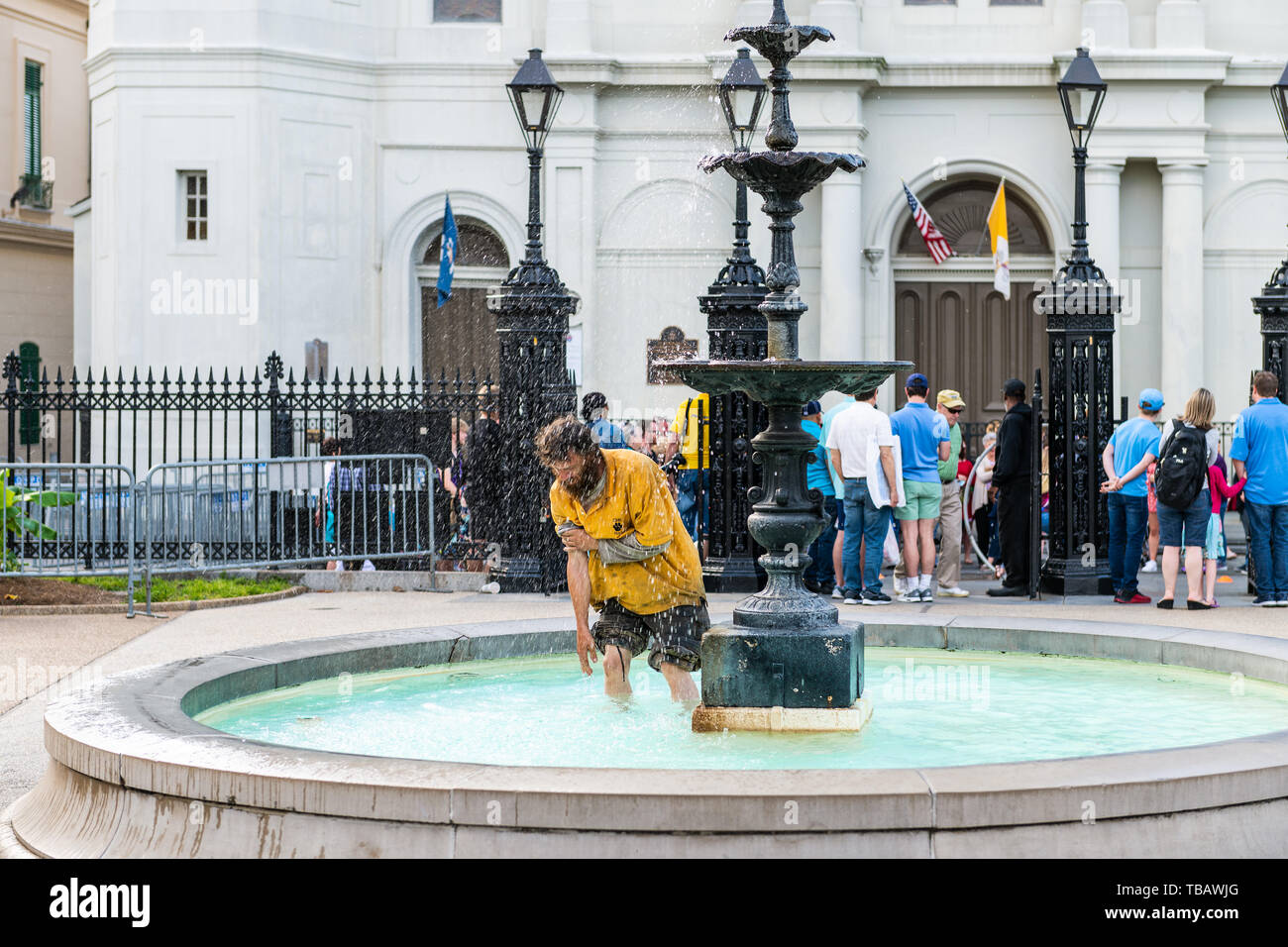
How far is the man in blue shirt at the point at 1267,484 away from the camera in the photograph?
544 inches

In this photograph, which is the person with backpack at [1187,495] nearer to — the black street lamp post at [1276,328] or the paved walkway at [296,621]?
the paved walkway at [296,621]

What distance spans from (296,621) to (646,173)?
581 inches

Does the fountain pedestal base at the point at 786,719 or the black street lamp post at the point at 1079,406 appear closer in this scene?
the fountain pedestal base at the point at 786,719

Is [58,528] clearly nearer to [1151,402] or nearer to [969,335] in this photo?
[1151,402]

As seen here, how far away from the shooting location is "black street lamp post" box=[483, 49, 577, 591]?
15258mm

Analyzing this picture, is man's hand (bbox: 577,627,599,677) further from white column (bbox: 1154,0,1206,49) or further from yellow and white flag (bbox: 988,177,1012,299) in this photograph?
white column (bbox: 1154,0,1206,49)

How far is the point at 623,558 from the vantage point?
7762 millimetres

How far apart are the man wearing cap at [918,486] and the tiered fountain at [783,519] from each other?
247 inches

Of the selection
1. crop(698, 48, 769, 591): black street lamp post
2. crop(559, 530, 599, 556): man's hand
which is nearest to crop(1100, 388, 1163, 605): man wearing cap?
crop(698, 48, 769, 591): black street lamp post

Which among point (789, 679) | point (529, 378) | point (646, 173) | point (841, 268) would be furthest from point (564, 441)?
point (646, 173)

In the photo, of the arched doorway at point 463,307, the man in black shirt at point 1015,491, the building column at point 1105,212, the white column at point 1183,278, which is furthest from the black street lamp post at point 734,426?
the white column at point 1183,278
